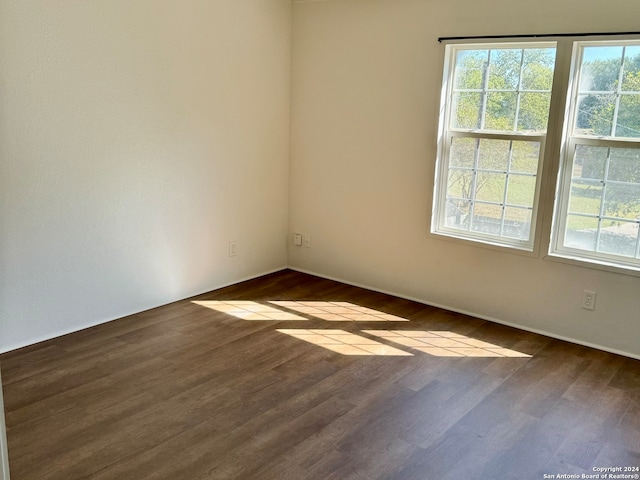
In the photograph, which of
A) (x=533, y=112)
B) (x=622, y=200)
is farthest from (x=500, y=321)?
(x=533, y=112)

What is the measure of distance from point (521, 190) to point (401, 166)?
898 mm

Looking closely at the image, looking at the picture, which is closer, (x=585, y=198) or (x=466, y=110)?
(x=585, y=198)

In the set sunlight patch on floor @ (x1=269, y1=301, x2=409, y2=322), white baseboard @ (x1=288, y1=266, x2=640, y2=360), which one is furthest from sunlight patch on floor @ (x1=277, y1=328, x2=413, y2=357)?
white baseboard @ (x1=288, y1=266, x2=640, y2=360)

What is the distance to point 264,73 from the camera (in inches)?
177

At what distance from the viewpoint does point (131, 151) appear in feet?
12.1

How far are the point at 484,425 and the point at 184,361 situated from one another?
1659mm

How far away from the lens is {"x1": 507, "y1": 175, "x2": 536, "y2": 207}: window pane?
372 cm

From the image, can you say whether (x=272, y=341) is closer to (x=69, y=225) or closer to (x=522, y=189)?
(x=69, y=225)

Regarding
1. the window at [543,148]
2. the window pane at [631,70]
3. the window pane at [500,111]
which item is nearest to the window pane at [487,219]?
the window at [543,148]

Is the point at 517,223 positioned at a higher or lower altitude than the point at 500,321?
higher

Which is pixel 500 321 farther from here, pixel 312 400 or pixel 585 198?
pixel 312 400

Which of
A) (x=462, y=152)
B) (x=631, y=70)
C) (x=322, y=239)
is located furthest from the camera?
(x=322, y=239)

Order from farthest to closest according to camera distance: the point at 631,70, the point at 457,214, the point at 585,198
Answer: the point at 457,214, the point at 585,198, the point at 631,70

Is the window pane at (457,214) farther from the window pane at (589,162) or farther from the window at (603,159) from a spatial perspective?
the window pane at (589,162)
